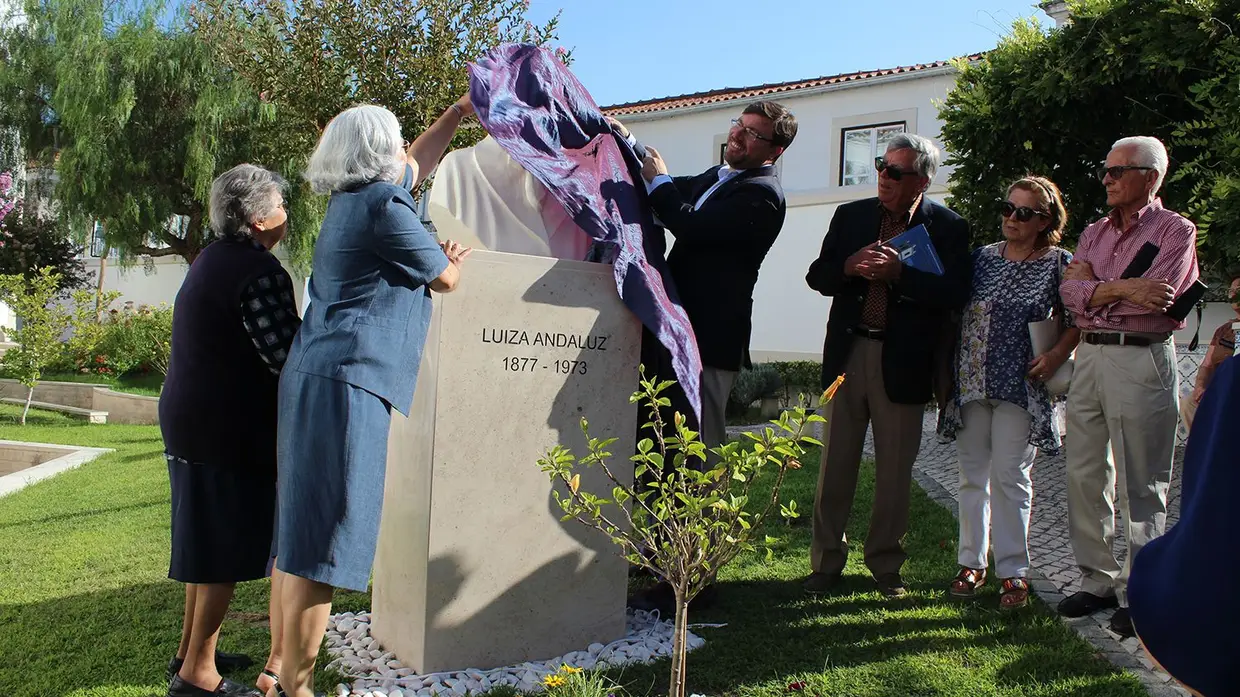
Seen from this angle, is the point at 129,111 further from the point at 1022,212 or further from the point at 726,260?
the point at 1022,212

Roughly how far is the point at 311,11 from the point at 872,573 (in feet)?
20.1

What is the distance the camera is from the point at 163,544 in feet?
19.5

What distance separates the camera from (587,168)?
164 inches

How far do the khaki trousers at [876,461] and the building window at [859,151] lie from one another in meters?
15.6

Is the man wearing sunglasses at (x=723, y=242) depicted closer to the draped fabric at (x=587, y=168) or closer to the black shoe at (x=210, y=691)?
the draped fabric at (x=587, y=168)

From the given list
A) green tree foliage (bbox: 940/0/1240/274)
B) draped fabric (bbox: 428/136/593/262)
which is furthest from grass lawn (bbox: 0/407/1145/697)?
green tree foliage (bbox: 940/0/1240/274)

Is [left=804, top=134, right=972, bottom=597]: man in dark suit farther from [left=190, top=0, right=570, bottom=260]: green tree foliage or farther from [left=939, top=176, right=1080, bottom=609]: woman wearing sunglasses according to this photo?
[left=190, top=0, right=570, bottom=260]: green tree foliage

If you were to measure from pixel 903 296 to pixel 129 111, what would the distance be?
60.4 ft

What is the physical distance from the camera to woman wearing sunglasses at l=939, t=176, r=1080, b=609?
4.61 m

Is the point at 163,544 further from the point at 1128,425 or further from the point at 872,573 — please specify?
the point at 1128,425

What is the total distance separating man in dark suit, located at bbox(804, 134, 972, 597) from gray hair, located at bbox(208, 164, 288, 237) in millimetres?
2579

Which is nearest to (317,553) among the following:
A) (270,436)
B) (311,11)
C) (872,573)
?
(270,436)

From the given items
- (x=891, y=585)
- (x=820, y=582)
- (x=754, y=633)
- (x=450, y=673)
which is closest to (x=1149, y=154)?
(x=891, y=585)

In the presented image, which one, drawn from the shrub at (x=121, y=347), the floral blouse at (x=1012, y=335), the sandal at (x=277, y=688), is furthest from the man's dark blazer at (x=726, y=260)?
the shrub at (x=121, y=347)
